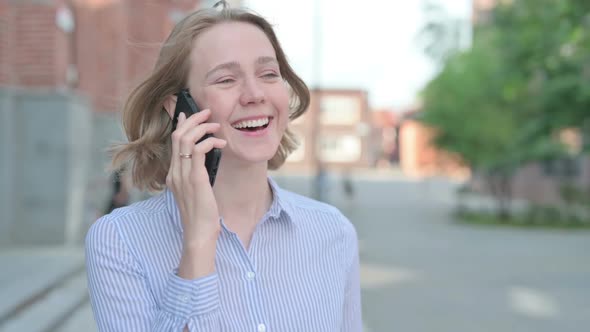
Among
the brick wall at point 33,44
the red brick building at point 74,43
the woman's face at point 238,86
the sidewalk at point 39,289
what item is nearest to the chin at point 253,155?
the woman's face at point 238,86

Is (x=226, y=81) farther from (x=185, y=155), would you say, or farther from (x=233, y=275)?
(x=233, y=275)

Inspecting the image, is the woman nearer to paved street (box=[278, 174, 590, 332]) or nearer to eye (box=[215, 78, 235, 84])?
eye (box=[215, 78, 235, 84])

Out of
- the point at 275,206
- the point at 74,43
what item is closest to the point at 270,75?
the point at 275,206

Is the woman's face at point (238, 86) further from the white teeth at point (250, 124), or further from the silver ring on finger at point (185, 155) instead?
the silver ring on finger at point (185, 155)

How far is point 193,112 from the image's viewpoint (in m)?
1.67

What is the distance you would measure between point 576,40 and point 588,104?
11.0 ft

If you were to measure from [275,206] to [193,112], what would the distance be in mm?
383

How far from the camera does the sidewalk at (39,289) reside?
23.5ft

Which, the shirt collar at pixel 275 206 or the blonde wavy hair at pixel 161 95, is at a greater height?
the blonde wavy hair at pixel 161 95

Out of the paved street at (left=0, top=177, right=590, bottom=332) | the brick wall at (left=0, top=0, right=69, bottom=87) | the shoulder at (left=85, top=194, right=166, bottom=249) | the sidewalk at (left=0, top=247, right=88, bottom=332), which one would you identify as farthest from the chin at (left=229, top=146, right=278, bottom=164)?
the brick wall at (left=0, top=0, right=69, bottom=87)

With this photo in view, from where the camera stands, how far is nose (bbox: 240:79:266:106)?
1.71 metres

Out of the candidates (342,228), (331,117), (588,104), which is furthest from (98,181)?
(331,117)

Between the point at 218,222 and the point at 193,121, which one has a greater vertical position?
the point at 193,121

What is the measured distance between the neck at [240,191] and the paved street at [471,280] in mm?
5858
